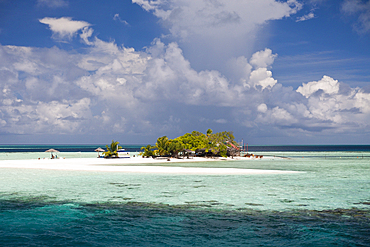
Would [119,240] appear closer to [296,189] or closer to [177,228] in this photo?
[177,228]

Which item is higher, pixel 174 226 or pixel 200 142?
pixel 200 142

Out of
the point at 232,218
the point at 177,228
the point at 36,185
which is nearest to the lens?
the point at 177,228

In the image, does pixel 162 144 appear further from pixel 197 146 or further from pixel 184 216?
pixel 184 216

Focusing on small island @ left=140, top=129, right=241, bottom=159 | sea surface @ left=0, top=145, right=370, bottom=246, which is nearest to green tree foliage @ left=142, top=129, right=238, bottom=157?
small island @ left=140, top=129, right=241, bottom=159

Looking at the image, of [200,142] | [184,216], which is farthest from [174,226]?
[200,142]

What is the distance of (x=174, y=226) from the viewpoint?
1295 cm

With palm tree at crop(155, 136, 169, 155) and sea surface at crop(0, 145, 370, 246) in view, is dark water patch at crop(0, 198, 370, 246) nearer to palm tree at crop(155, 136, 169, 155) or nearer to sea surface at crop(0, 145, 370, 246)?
sea surface at crop(0, 145, 370, 246)

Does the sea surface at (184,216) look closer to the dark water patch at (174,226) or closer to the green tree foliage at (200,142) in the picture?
the dark water patch at (174,226)

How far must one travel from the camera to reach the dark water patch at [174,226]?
1110 cm

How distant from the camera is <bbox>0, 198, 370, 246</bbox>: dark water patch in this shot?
36.4 ft

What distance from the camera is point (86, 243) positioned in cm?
1092

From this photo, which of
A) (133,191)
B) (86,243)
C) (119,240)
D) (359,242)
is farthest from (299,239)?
(133,191)

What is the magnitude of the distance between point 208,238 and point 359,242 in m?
5.09

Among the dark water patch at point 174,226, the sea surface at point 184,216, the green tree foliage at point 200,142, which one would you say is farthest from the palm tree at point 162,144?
the dark water patch at point 174,226
